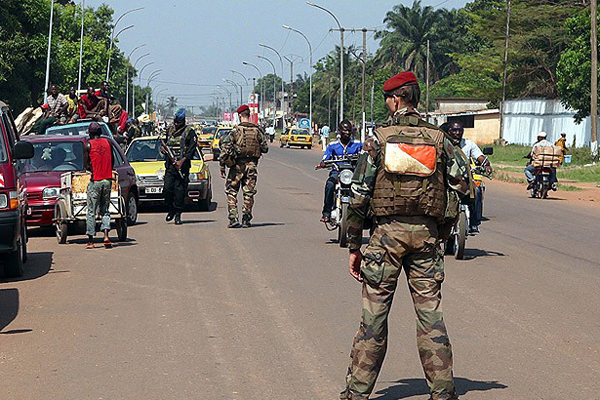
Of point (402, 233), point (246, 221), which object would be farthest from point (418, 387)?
point (246, 221)

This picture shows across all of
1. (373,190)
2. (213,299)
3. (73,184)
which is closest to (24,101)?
(73,184)

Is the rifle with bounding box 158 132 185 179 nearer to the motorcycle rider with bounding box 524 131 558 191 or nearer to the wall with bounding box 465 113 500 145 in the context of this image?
the motorcycle rider with bounding box 524 131 558 191

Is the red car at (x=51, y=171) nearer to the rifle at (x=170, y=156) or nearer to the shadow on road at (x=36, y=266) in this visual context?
the rifle at (x=170, y=156)

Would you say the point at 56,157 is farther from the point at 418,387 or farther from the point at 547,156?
the point at 547,156

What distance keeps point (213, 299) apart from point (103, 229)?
4.58 m

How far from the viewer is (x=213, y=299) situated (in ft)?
31.9

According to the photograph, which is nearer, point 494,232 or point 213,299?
point 213,299

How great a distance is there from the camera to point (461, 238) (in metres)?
12.8

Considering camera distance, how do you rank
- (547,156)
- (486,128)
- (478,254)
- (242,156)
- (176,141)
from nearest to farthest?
1. (478,254)
2. (242,156)
3. (176,141)
4. (547,156)
5. (486,128)

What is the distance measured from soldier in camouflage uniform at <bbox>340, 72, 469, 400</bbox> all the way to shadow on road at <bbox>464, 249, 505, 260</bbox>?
7460 mm

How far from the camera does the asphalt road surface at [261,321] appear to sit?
655cm

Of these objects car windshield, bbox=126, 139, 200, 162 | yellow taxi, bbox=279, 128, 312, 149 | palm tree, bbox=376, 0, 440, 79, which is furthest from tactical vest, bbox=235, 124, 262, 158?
palm tree, bbox=376, 0, 440, 79

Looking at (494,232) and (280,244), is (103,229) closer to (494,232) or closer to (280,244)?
(280,244)

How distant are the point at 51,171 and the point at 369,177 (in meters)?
11.6
